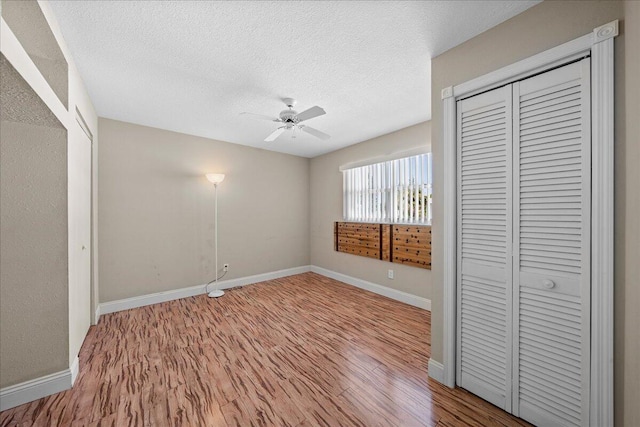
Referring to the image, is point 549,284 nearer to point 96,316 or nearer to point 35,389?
point 35,389

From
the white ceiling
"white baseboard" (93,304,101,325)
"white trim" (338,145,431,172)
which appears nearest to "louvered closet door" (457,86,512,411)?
the white ceiling

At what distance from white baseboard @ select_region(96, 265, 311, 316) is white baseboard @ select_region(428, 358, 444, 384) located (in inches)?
128

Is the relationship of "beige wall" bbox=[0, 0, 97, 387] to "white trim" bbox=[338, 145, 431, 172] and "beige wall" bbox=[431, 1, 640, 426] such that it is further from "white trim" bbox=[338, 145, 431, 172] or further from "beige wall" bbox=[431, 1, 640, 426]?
"white trim" bbox=[338, 145, 431, 172]

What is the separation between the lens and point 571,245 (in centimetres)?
136

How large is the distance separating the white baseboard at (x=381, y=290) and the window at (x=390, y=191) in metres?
1.03

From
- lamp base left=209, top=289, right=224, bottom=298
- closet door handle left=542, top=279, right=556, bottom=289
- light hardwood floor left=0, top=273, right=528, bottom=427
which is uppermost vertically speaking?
closet door handle left=542, top=279, right=556, bottom=289

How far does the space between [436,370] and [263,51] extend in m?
2.72

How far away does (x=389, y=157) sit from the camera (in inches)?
147

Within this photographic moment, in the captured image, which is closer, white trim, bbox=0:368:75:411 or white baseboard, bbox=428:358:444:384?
white trim, bbox=0:368:75:411

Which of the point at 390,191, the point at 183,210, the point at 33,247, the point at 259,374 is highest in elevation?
the point at 390,191

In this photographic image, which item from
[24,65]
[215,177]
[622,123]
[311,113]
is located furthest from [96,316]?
[622,123]

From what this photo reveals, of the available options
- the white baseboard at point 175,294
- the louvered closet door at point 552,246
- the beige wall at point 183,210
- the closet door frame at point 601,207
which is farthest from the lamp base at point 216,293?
the closet door frame at point 601,207

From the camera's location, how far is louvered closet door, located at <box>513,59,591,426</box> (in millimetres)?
1319

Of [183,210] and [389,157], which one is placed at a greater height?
[389,157]
